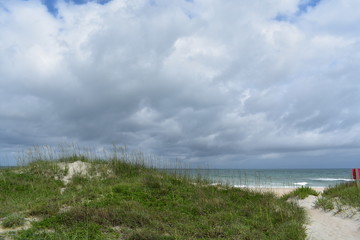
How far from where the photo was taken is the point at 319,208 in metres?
11.7

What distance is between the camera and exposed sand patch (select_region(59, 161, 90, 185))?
15344 millimetres

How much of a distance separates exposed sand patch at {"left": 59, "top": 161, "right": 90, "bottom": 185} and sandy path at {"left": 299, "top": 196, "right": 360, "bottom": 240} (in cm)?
1116

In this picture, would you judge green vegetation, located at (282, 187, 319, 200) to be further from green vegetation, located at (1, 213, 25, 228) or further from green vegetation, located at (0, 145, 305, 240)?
green vegetation, located at (1, 213, 25, 228)

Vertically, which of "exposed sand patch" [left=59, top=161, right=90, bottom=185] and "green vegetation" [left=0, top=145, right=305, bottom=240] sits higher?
"exposed sand patch" [left=59, top=161, right=90, bottom=185]

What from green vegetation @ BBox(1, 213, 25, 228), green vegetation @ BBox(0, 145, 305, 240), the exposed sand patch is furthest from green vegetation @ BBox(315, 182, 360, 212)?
the exposed sand patch

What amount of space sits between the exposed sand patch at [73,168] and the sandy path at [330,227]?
1116 centimetres

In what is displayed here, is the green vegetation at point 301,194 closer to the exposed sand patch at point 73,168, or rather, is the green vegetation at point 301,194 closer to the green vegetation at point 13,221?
the exposed sand patch at point 73,168

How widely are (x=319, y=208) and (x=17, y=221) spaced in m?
10.6

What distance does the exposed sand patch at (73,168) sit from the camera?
15.3m

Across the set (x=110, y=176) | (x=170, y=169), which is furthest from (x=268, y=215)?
(x=110, y=176)

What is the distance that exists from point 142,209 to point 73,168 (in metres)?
8.07

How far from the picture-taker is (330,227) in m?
9.30

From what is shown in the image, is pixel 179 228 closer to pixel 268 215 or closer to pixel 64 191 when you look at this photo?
pixel 268 215

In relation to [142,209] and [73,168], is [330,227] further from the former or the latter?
[73,168]
